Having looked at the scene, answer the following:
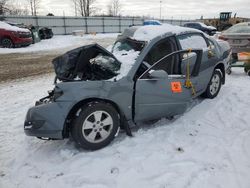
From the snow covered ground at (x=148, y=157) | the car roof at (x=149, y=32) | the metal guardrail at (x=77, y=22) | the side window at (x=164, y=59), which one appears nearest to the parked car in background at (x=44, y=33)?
the metal guardrail at (x=77, y=22)

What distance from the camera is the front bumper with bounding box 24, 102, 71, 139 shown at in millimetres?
3227

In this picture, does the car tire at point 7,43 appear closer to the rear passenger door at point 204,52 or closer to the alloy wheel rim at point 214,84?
the rear passenger door at point 204,52

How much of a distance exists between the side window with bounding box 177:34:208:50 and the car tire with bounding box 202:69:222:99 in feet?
2.34

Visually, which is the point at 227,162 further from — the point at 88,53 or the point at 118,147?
the point at 88,53

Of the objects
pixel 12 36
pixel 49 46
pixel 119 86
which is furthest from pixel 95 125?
pixel 49 46

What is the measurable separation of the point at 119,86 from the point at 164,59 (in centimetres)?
99

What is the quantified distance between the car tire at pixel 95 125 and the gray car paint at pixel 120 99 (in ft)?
0.45

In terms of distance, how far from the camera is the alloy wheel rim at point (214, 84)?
535 cm

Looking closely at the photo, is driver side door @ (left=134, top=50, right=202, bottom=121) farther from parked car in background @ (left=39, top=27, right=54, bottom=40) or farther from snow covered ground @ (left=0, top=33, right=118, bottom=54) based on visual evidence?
parked car in background @ (left=39, top=27, right=54, bottom=40)

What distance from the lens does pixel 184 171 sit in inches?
116

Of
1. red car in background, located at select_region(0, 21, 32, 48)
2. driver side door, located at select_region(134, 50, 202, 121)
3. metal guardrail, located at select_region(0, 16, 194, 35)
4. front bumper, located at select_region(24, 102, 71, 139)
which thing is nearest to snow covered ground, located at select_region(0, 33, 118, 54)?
red car in background, located at select_region(0, 21, 32, 48)

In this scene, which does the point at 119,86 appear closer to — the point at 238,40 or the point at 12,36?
the point at 238,40

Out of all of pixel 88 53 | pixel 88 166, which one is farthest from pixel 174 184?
pixel 88 53

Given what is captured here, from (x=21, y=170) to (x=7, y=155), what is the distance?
0.51 m
